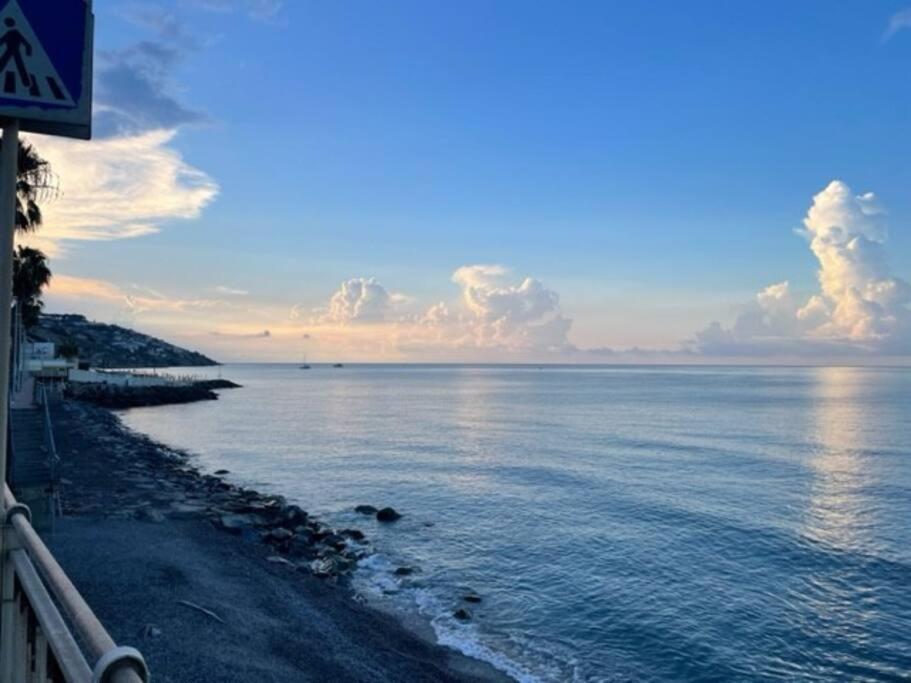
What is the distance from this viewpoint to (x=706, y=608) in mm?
17531

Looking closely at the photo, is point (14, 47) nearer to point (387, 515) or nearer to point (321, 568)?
point (321, 568)

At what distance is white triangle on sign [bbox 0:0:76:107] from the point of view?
2.74 metres

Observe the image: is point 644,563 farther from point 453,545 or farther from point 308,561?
point 308,561

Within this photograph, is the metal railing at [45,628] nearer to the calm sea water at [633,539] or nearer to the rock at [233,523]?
the calm sea water at [633,539]

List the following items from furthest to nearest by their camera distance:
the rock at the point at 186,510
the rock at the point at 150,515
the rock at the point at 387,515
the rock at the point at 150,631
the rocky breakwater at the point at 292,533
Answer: the rock at the point at 387,515
the rock at the point at 186,510
the rock at the point at 150,515
the rocky breakwater at the point at 292,533
the rock at the point at 150,631

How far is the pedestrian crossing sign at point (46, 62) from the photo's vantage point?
276 cm

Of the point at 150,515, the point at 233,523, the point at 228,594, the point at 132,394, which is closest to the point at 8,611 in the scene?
the point at 228,594

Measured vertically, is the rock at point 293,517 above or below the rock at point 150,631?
below

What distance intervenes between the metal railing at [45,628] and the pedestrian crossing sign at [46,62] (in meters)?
1.85

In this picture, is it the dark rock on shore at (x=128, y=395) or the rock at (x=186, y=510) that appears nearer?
the rock at (x=186, y=510)

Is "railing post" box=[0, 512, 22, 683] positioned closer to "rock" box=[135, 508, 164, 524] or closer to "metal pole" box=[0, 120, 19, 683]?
"metal pole" box=[0, 120, 19, 683]

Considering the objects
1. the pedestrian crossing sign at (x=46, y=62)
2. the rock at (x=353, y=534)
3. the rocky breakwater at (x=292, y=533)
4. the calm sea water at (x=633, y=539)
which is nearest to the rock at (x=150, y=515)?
the rocky breakwater at (x=292, y=533)

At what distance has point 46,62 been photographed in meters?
2.82

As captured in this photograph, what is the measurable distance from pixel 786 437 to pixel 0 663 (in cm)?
6219
